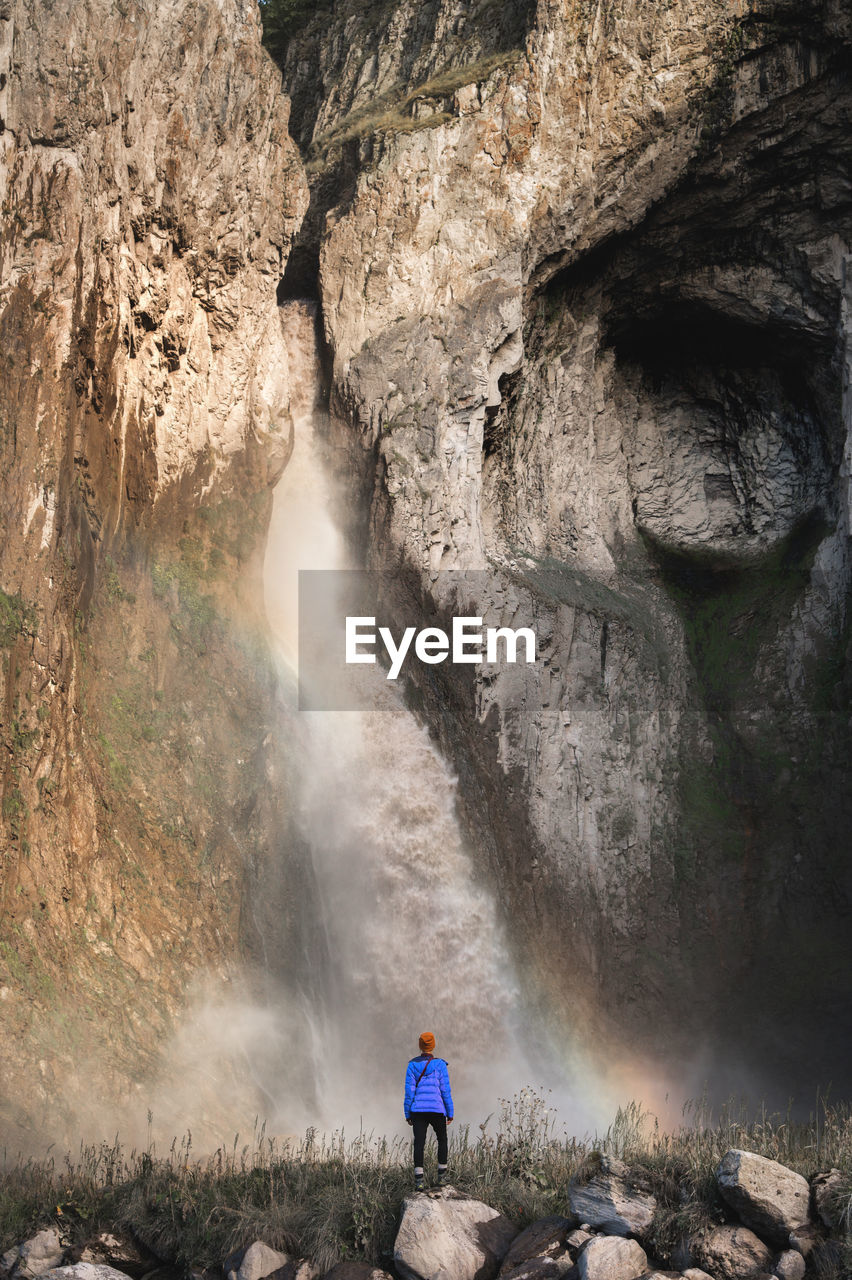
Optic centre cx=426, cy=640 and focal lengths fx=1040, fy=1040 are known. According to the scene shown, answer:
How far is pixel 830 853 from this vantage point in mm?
17406

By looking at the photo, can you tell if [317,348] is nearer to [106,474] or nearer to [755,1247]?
[106,474]

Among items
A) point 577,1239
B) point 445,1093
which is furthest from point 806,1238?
point 445,1093

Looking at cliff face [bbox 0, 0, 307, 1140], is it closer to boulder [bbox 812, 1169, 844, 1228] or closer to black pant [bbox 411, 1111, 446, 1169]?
black pant [bbox 411, 1111, 446, 1169]

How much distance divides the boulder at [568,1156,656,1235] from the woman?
106cm

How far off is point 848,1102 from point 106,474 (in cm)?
1364

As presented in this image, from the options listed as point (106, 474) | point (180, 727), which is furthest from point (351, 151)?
point (180, 727)

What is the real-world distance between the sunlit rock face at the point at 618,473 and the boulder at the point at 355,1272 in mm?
8386

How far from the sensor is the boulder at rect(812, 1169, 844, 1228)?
6.84 meters

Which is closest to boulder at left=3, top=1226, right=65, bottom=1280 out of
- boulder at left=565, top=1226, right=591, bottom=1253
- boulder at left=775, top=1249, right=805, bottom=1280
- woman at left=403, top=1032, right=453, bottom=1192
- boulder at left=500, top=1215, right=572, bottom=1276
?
woman at left=403, top=1032, right=453, bottom=1192

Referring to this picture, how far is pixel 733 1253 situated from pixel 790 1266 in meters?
0.38

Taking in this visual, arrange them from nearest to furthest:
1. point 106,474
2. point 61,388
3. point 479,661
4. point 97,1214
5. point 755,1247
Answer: point 755,1247, point 97,1214, point 61,388, point 106,474, point 479,661

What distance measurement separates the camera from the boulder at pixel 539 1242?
7004 millimetres

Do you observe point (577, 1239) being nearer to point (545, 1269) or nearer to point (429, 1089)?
point (545, 1269)

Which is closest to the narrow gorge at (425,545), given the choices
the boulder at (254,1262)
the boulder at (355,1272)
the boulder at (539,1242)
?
the boulder at (254,1262)
